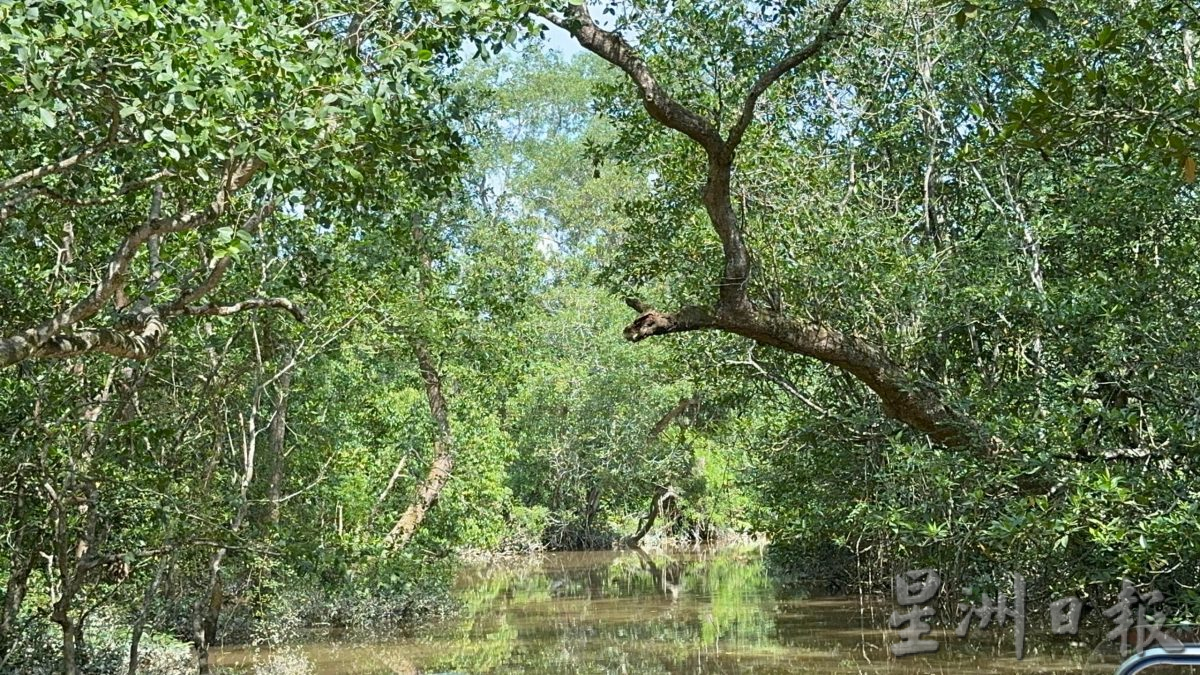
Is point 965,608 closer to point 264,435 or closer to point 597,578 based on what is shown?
point 264,435

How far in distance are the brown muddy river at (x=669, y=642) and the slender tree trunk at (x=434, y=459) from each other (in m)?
1.31

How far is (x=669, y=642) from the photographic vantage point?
12445 mm

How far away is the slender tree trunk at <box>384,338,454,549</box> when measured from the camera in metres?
14.6

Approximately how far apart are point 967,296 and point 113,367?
5.82 m

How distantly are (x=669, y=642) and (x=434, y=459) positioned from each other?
14.4 feet

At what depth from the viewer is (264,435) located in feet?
39.7

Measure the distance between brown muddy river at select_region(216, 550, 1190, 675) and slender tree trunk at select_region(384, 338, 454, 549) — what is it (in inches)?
51.4

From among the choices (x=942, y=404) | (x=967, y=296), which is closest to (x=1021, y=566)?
(x=942, y=404)

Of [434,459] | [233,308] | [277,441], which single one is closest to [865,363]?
[233,308]

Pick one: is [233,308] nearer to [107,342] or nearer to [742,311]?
[107,342]

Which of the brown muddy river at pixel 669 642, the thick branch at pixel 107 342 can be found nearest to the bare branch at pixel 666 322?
the thick branch at pixel 107 342

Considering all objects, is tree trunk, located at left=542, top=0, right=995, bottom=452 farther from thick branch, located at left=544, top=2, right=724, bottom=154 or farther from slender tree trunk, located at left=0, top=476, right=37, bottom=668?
slender tree trunk, located at left=0, top=476, right=37, bottom=668

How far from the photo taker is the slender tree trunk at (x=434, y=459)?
1458 cm

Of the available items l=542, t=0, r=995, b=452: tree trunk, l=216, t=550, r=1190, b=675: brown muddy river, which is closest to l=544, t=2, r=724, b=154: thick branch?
l=542, t=0, r=995, b=452: tree trunk
